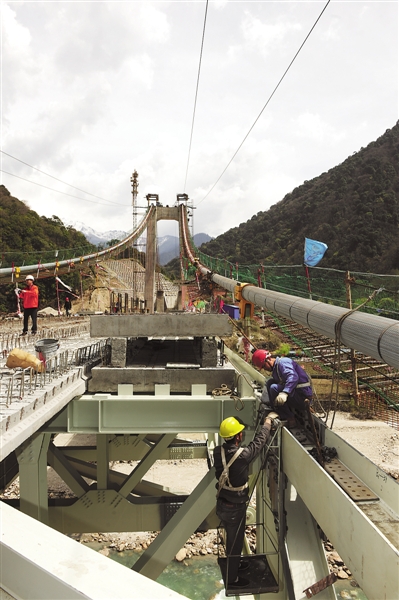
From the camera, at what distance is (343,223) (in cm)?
5159

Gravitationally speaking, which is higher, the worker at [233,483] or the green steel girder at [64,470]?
the worker at [233,483]

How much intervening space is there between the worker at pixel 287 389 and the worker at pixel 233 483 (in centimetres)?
70

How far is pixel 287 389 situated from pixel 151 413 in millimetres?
2386

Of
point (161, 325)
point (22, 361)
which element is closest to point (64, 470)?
point (22, 361)

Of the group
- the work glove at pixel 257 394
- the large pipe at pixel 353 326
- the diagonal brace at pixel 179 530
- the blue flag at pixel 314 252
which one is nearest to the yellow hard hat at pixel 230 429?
the large pipe at pixel 353 326

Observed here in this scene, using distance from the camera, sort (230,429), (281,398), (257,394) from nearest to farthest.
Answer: (230,429), (281,398), (257,394)

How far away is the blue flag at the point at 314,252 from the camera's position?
8281mm

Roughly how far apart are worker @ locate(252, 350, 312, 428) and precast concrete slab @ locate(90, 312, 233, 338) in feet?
5.33

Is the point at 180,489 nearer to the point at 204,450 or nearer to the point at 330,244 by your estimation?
the point at 204,450

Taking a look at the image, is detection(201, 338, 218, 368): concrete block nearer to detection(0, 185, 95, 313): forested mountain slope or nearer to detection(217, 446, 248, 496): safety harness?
detection(217, 446, 248, 496): safety harness

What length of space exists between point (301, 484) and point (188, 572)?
6.70m

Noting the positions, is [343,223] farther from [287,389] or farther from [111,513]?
[287,389]

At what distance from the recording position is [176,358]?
843 cm

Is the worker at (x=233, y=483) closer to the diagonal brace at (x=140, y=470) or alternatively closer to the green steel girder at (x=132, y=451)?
the diagonal brace at (x=140, y=470)
